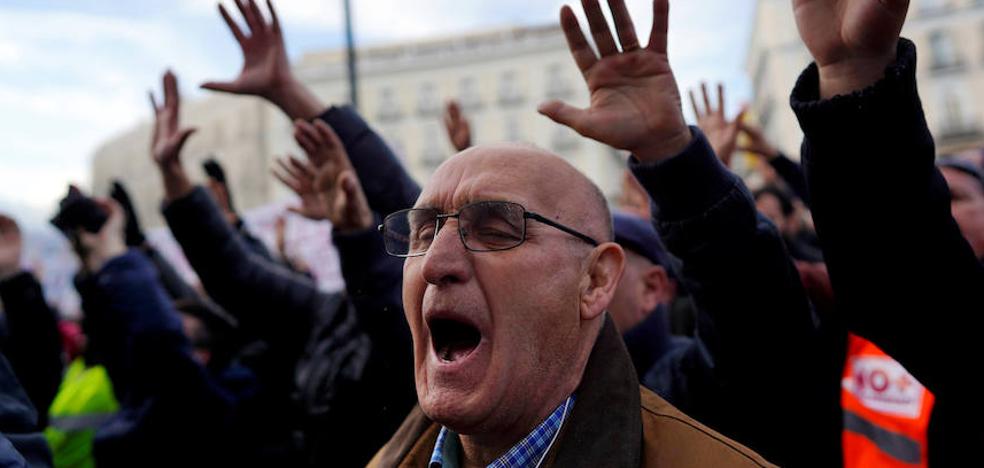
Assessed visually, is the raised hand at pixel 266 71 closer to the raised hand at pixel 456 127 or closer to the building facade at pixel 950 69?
the raised hand at pixel 456 127

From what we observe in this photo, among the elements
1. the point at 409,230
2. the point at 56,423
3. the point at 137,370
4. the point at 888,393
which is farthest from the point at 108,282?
the point at 888,393

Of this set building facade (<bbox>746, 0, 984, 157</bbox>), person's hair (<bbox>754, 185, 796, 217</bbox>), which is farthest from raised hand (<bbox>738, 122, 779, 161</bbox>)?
building facade (<bbox>746, 0, 984, 157</bbox>)

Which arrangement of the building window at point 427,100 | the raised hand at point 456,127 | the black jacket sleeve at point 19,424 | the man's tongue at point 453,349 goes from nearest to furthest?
the man's tongue at point 453,349
the black jacket sleeve at point 19,424
the raised hand at point 456,127
the building window at point 427,100

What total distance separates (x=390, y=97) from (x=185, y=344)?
139 ft

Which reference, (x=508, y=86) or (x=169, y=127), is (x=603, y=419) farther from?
(x=508, y=86)

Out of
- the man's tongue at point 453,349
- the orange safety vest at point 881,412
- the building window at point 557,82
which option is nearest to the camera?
the man's tongue at point 453,349

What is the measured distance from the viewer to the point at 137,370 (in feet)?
11.6

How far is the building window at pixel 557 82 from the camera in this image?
42375 millimetres

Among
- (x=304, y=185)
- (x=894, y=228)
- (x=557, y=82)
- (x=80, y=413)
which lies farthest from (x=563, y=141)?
(x=894, y=228)

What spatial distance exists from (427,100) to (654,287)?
42997 mm

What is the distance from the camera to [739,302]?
192 cm

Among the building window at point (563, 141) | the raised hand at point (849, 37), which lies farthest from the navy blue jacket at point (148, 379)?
the building window at point (563, 141)

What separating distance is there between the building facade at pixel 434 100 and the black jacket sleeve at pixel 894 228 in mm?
40125

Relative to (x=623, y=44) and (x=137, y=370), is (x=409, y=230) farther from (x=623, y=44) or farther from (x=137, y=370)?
(x=137, y=370)
